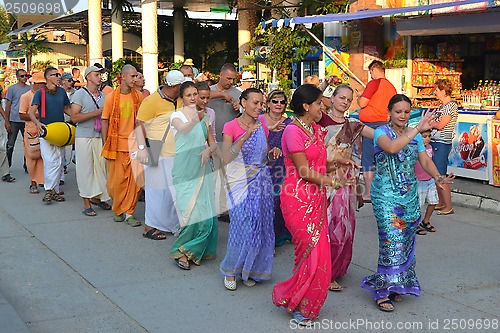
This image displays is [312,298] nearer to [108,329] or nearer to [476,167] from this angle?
[108,329]

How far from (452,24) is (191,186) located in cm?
676

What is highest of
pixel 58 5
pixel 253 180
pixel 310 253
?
pixel 58 5

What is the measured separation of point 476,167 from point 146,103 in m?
5.25

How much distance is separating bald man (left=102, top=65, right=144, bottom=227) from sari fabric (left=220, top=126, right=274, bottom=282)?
2.59 meters

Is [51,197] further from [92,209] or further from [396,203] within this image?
[396,203]

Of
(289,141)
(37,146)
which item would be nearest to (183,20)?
(37,146)

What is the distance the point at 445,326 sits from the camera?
4.91 metres

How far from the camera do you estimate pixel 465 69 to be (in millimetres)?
13641

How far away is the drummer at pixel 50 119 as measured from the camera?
380 inches

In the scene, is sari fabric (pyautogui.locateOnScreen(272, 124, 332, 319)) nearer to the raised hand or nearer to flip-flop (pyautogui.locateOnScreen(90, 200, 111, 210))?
the raised hand

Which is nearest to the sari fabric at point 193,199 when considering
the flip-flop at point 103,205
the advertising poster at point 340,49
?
the flip-flop at point 103,205

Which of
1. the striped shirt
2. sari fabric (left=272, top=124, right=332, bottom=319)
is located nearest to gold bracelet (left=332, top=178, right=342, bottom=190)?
sari fabric (left=272, top=124, right=332, bottom=319)

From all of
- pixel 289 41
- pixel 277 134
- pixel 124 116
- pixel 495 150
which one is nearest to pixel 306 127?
pixel 277 134

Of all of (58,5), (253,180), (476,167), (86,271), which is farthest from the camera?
(58,5)
